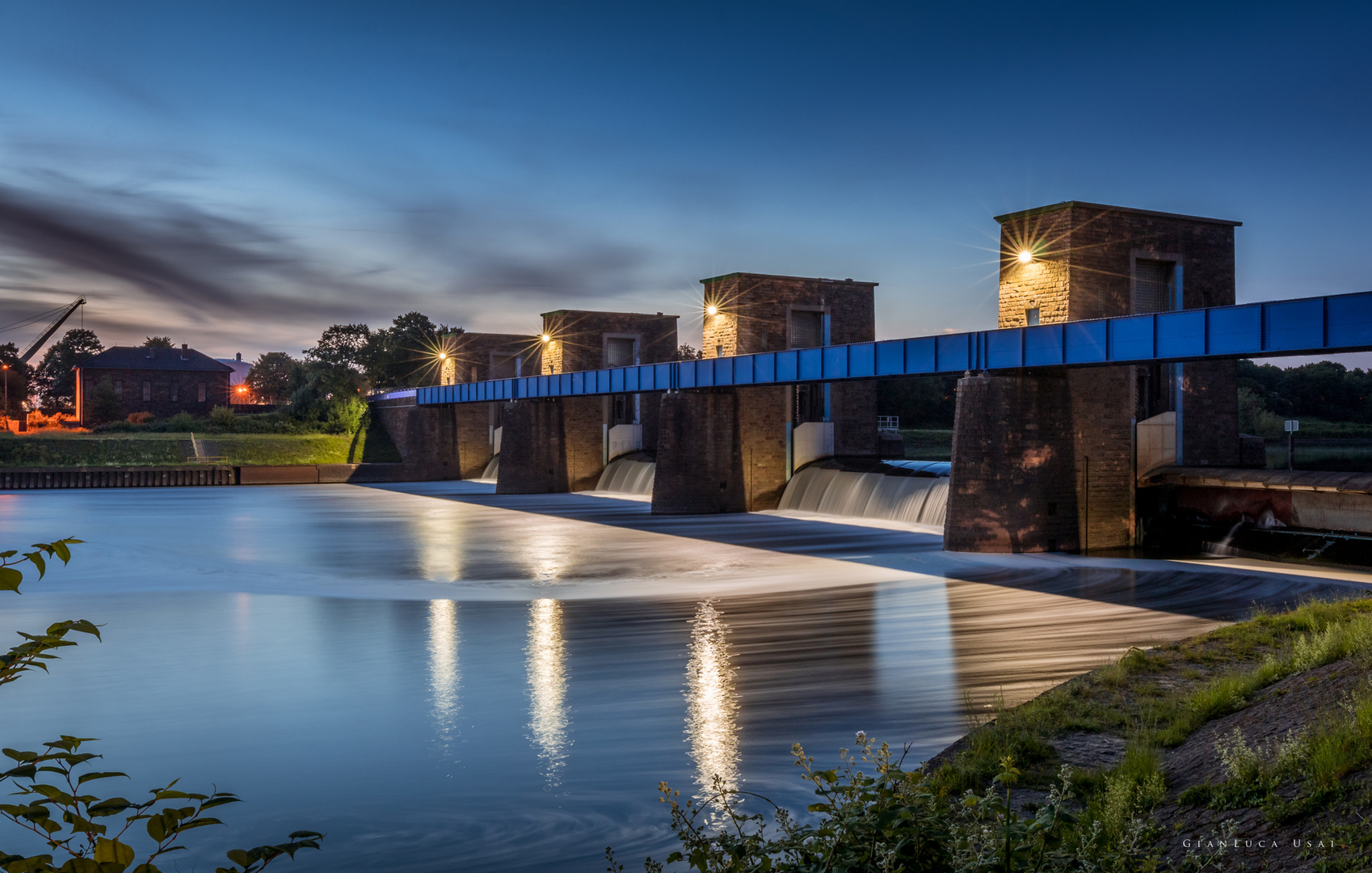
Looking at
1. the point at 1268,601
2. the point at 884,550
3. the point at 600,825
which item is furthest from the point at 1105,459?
the point at 600,825

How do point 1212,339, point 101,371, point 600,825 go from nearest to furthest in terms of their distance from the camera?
point 600,825, point 1212,339, point 101,371

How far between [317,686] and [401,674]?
42.0 inches

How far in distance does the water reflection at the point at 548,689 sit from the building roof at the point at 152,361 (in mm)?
92455

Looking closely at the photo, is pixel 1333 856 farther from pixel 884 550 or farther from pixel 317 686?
pixel 884 550

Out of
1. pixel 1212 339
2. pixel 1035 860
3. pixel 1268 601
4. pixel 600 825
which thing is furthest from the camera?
pixel 1212 339

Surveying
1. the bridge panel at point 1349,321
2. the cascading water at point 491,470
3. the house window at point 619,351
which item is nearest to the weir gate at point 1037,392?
the bridge panel at point 1349,321

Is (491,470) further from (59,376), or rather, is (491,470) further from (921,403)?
(59,376)

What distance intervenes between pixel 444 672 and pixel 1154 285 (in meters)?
25.2

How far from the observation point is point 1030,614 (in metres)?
17.6

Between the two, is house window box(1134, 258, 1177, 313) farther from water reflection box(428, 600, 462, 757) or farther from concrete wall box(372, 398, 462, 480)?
concrete wall box(372, 398, 462, 480)

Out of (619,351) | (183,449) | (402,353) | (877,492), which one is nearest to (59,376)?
(402,353)

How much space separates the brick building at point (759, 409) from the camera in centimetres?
3800

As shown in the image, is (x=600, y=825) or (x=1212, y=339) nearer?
(x=600, y=825)

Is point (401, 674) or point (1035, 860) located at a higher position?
point (1035, 860)
